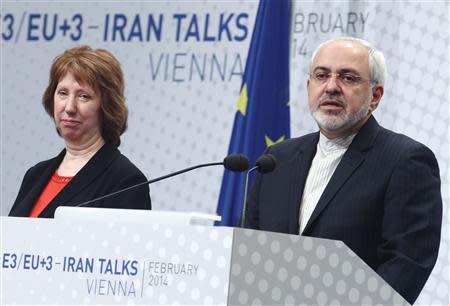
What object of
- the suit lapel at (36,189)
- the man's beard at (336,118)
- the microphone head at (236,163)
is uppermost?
the man's beard at (336,118)

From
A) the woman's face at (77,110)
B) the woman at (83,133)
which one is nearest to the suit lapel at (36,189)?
the woman at (83,133)

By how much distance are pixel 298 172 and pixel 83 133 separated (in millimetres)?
864

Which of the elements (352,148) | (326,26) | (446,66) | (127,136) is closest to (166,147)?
(127,136)

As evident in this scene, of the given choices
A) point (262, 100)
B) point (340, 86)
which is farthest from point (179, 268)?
point (262, 100)

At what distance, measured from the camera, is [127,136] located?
6.01 m

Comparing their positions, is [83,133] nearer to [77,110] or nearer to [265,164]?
[77,110]

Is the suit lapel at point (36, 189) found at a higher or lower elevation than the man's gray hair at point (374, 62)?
lower

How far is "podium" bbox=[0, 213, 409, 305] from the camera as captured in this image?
6.32ft

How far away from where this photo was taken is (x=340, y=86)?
3.04 m

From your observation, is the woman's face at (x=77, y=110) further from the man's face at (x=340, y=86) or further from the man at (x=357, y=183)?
the man's face at (x=340, y=86)

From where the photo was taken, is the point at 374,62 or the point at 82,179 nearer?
the point at 374,62

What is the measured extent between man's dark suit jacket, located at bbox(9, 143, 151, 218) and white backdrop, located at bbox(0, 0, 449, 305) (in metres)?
2.18

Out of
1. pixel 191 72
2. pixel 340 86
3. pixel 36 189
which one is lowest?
pixel 36 189

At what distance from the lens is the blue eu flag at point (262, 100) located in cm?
527
